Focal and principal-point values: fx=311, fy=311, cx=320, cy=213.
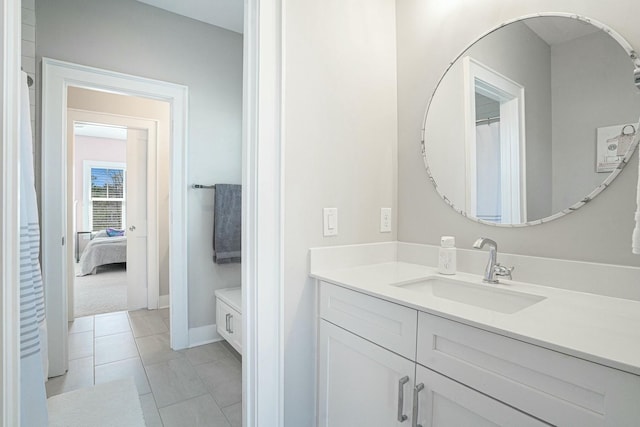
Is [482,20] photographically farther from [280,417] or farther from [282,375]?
[280,417]

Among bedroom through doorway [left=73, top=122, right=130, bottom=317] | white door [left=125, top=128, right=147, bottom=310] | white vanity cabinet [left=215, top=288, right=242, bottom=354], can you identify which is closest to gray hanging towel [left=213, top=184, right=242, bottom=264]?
white vanity cabinet [left=215, top=288, right=242, bottom=354]

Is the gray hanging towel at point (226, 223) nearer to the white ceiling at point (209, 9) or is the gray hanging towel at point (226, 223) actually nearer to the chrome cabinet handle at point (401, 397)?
the white ceiling at point (209, 9)

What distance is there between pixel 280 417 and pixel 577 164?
4.78 feet

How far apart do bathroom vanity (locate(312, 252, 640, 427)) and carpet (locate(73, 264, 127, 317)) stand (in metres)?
3.43

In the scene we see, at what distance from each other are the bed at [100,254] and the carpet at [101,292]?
6.6 inches

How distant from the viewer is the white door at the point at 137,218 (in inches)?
140

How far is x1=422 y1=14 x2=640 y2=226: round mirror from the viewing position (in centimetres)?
102

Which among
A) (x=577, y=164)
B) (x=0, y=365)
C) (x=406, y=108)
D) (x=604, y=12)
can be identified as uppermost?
(x=604, y=12)

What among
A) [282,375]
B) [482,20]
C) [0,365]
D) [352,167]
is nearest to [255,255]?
[282,375]

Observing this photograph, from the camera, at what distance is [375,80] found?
1.59m

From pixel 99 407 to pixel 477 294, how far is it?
84.2 inches

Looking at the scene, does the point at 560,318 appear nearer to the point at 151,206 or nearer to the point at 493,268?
the point at 493,268

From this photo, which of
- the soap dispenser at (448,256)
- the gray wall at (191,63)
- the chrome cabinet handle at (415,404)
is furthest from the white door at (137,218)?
the chrome cabinet handle at (415,404)

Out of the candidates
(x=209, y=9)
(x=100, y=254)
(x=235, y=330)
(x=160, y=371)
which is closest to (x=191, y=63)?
(x=209, y=9)
